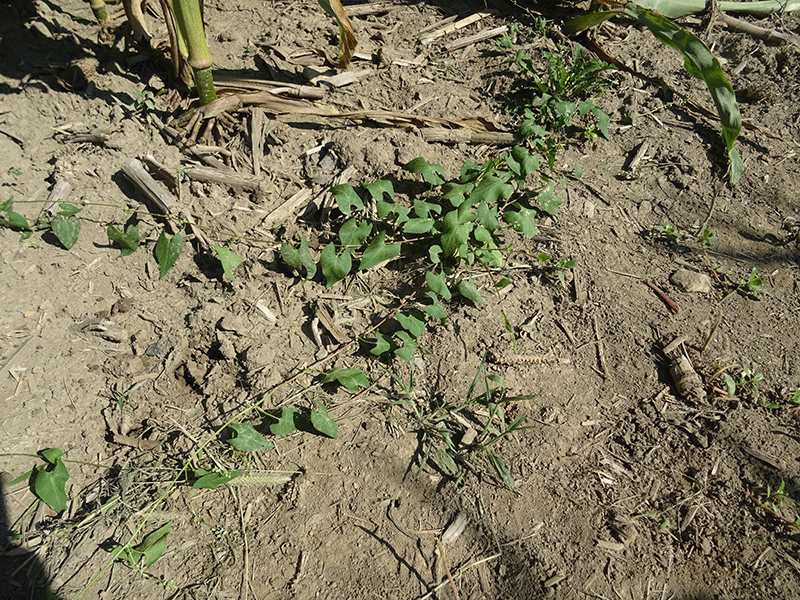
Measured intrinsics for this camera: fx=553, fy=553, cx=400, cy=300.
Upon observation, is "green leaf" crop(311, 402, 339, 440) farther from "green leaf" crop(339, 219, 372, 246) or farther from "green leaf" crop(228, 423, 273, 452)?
"green leaf" crop(339, 219, 372, 246)

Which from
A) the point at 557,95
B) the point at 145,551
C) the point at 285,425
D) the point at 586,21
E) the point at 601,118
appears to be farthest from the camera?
the point at 586,21

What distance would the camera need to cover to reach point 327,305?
253 cm

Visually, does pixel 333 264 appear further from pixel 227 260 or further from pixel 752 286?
pixel 752 286

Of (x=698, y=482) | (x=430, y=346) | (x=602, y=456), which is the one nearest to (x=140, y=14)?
(x=430, y=346)

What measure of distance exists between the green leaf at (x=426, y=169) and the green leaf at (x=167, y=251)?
1.14 meters

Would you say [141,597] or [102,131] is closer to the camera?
[141,597]

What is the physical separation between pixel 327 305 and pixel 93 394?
1.03 meters

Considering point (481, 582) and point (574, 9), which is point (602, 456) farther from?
point (574, 9)

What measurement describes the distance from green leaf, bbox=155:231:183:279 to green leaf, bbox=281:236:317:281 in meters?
0.46

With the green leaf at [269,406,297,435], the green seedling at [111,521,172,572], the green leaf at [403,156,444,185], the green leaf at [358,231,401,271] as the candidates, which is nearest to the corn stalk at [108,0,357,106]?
the green leaf at [403,156,444,185]

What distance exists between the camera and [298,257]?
249 cm

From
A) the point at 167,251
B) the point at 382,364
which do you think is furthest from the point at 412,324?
the point at 167,251

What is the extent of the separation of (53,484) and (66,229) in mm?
1132

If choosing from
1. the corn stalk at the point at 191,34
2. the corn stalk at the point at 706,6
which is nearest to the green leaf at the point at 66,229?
the corn stalk at the point at 191,34
